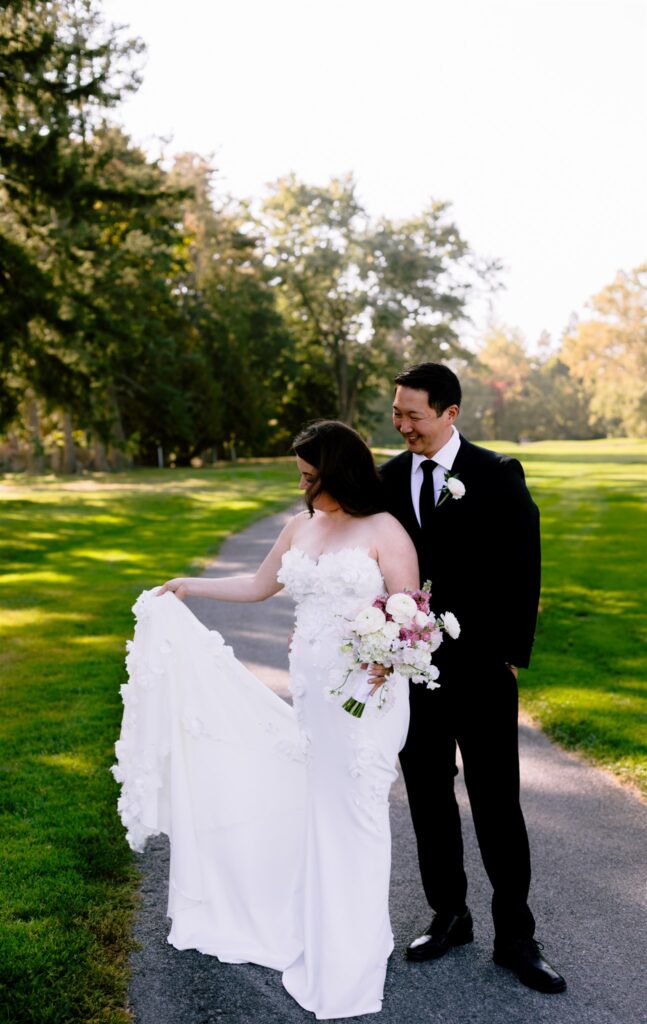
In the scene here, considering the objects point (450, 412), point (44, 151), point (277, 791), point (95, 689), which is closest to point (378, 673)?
point (277, 791)

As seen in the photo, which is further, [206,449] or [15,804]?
[206,449]

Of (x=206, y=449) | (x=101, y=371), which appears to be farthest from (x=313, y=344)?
(x=101, y=371)

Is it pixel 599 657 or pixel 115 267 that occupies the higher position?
pixel 115 267

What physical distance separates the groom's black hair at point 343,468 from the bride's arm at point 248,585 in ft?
1.34

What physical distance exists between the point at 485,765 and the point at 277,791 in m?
0.93

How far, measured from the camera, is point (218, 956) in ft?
12.6

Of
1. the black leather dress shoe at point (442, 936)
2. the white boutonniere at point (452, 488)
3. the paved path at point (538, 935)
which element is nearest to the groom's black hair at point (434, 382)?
the white boutonniere at point (452, 488)

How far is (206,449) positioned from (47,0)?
33.1m

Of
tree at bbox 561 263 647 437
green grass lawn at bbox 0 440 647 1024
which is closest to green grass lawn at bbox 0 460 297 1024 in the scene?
green grass lawn at bbox 0 440 647 1024

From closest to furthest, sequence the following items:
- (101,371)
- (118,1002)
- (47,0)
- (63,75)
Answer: (118,1002) → (47,0) → (63,75) → (101,371)

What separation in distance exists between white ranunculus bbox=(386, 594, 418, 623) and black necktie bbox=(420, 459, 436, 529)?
0.54 metres

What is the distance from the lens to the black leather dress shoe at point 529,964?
3578mm

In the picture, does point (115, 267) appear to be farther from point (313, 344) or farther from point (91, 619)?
point (91, 619)

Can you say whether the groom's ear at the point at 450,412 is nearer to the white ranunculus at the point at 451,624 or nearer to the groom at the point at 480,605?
the groom at the point at 480,605
